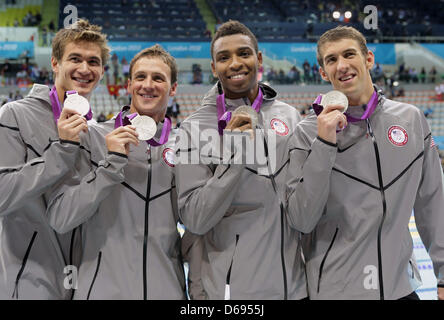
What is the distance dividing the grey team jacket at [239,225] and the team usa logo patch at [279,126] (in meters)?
0.03

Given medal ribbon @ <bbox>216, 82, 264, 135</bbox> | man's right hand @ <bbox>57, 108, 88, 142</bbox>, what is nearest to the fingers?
man's right hand @ <bbox>57, 108, 88, 142</bbox>

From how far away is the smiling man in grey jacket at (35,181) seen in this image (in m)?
1.67

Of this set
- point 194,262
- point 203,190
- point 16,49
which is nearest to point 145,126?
point 203,190

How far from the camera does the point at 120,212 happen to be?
1.79 meters

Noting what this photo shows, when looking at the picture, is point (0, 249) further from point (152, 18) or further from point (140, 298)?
point (152, 18)

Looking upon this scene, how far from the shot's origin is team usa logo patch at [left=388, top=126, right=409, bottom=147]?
1.84 meters

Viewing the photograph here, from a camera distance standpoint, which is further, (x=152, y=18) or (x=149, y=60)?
(x=152, y=18)

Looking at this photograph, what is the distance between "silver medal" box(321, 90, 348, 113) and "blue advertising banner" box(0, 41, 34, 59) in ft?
47.6

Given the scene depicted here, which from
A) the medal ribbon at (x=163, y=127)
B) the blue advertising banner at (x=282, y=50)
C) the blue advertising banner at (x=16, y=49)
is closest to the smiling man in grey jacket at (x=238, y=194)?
the medal ribbon at (x=163, y=127)

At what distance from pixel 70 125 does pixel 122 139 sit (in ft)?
0.71

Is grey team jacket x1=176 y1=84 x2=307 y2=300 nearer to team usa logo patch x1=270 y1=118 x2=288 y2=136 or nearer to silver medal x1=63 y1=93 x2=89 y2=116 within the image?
team usa logo patch x1=270 y1=118 x2=288 y2=136
